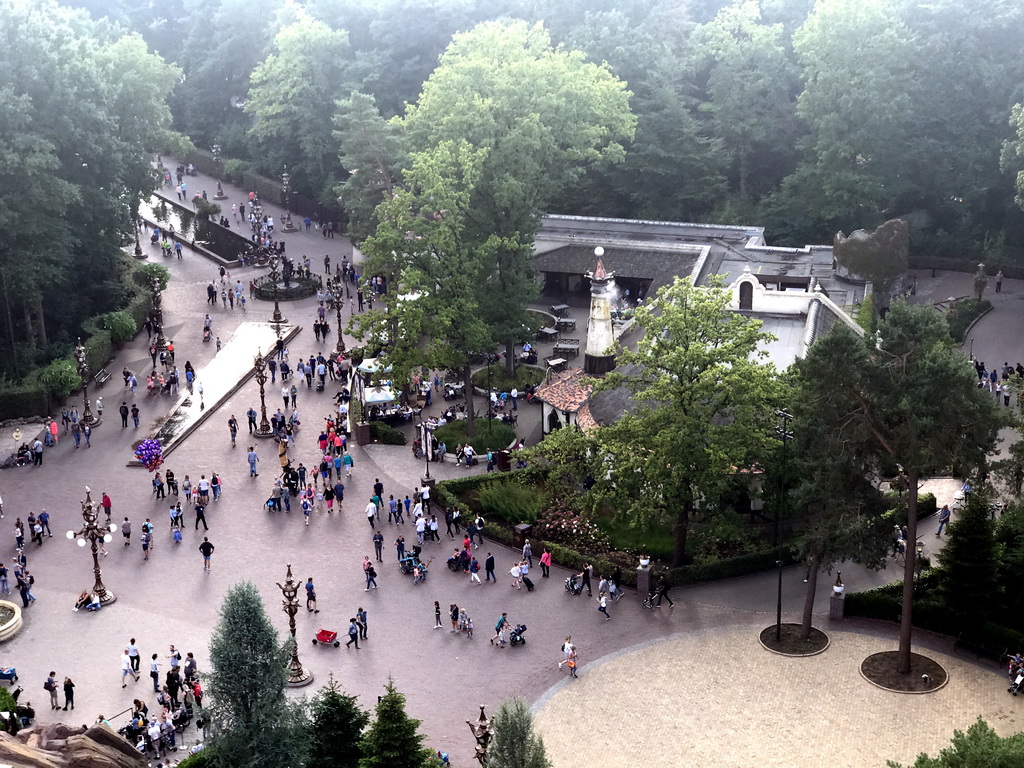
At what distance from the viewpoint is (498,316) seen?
2217 inches

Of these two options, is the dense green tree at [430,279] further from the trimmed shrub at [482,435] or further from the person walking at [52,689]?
the person walking at [52,689]

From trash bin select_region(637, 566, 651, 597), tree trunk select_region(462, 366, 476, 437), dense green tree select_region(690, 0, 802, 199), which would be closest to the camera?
trash bin select_region(637, 566, 651, 597)

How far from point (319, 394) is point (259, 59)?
182 ft

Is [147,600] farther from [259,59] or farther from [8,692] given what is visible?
[259,59]

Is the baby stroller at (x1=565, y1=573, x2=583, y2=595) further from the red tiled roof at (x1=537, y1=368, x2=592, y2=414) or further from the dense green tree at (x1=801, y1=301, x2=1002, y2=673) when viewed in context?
the dense green tree at (x1=801, y1=301, x2=1002, y2=673)

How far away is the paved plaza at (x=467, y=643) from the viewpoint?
115ft

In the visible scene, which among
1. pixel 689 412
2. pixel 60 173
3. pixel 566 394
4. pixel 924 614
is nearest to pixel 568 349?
pixel 566 394

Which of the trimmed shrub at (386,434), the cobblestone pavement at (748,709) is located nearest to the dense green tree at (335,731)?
the cobblestone pavement at (748,709)

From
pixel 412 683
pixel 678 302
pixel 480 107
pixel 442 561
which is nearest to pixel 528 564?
pixel 442 561

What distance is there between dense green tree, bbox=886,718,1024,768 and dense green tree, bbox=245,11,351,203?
69484 millimetres

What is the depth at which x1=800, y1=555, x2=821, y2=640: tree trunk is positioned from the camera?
123ft

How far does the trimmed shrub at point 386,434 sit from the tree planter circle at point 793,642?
18.8 meters

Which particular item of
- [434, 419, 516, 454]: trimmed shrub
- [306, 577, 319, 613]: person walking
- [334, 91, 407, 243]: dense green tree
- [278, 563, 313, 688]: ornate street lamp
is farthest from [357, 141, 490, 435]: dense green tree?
[334, 91, 407, 243]: dense green tree

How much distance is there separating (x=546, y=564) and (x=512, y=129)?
84.1ft
